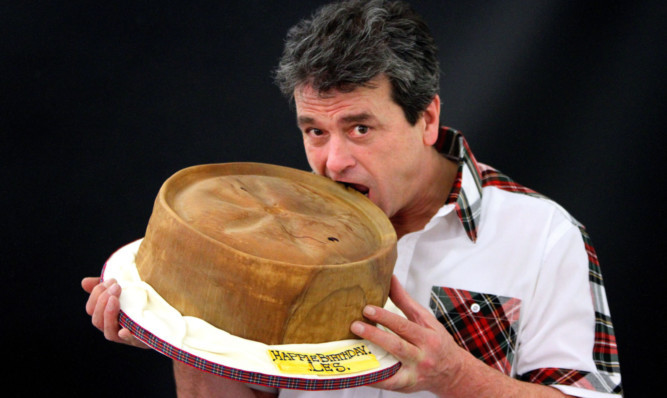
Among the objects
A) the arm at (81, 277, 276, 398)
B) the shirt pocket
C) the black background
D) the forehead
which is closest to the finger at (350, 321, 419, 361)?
the arm at (81, 277, 276, 398)

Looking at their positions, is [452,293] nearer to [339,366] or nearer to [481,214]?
[481,214]

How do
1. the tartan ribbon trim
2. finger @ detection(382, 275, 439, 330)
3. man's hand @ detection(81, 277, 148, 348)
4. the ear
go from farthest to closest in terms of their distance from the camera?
the ear → finger @ detection(382, 275, 439, 330) → man's hand @ detection(81, 277, 148, 348) → the tartan ribbon trim

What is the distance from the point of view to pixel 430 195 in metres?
2.04

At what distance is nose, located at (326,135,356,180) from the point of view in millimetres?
1742

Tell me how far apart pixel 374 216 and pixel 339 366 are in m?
0.48

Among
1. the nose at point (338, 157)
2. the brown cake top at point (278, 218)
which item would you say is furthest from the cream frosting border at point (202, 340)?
the nose at point (338, 157)

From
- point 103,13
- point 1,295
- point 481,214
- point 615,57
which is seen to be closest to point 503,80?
point 615,57

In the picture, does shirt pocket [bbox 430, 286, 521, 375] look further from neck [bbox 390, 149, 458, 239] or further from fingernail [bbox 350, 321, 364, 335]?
fingernail [bbox 350, 321, 364, 335]

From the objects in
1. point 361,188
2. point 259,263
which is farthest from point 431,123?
point 259,263

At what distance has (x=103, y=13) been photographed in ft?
8.10

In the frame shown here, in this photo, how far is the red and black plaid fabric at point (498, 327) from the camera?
5.61ft

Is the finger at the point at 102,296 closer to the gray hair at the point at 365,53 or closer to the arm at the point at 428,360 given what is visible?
the arm at the point at 428,360

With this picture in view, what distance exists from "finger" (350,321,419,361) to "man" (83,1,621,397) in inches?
12.0

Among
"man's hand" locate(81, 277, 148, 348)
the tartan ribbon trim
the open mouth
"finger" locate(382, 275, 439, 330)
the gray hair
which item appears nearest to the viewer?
the tartan ribbon trim
